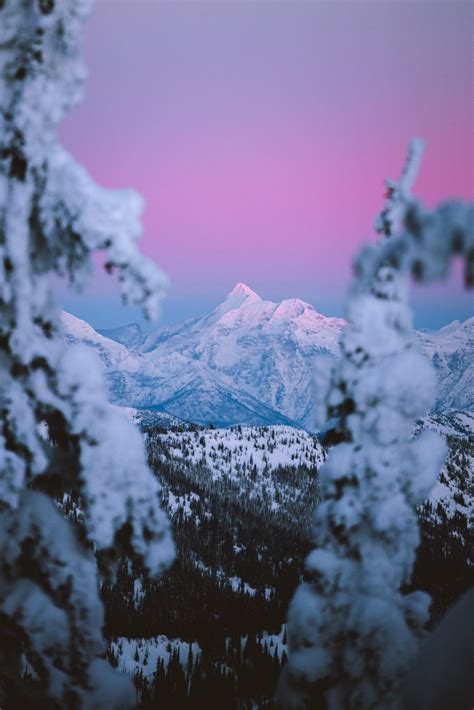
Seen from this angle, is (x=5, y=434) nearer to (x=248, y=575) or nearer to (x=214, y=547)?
(x=248, y=575)

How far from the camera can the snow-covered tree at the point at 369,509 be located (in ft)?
13.6

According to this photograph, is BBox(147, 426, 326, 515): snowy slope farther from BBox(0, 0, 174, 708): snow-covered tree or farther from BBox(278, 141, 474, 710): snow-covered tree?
BBox(278, 141, 474, 710): snow-covered tree

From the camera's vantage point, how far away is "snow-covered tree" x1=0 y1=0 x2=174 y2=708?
4043 millimetres

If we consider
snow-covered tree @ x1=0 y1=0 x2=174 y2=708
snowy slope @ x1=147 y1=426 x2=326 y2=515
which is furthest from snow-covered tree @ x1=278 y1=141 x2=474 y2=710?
snowy slope @ x1=147 y1=426 x2=326 y2=515

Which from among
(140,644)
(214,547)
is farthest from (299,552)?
(140,644)

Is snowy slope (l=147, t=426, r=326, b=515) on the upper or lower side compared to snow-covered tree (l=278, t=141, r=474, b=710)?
upper

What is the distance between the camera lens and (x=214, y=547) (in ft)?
141

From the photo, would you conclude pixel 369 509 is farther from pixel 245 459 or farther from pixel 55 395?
pixel 245 459

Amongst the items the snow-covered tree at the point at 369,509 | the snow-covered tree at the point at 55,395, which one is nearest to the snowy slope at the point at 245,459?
the snow-covered tree at the point at 55,395

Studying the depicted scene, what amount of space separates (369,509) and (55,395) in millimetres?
3116

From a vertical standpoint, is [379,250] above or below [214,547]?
below

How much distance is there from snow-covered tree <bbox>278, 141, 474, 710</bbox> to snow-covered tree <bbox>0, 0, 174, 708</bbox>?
1596 mm

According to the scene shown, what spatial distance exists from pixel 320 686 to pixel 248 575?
34983 millimetres

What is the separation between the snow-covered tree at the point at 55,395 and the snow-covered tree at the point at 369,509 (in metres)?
1.60
